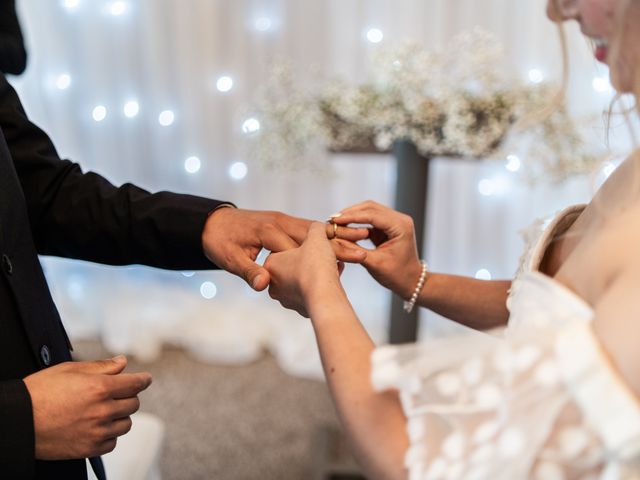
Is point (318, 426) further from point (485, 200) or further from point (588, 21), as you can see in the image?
point (588, 21)

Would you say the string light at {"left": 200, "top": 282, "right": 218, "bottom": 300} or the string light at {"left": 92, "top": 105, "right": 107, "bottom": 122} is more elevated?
the string light at {"left": 92, "top": 105, "right": 107, "bottom": 122}

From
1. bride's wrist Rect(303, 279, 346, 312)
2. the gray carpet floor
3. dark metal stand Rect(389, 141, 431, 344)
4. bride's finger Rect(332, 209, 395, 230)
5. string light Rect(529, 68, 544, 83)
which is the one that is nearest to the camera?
bride's wrist Rect(303, 279, 346, 312)

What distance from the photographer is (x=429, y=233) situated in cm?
289

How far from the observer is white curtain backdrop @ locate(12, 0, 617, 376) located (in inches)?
105

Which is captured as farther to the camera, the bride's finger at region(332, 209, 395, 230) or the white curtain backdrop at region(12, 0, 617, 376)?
the white curtain backdrop at region(12, 0, 617, 376)

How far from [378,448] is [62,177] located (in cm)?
81

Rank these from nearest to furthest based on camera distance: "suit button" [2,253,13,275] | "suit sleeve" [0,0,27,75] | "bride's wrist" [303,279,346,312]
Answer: "bride's wrist" [303,279,346,312] → "suit button" [2,253,13,275] → "suit sleeve" [0,0,27,75]

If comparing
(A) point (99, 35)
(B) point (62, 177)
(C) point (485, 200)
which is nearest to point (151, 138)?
(A) point (99, 35)

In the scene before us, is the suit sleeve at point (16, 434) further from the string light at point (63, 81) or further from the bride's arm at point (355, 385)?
the string light at point (63, 81)

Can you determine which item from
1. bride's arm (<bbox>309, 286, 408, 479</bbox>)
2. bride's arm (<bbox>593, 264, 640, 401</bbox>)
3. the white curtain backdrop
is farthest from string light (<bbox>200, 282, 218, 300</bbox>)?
bride's arm (<bbox>593, 264, 640, 401</bbox>)

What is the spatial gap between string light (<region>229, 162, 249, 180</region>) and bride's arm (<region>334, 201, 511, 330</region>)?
1632 mm

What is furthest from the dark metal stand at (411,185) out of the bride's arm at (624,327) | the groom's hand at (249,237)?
the bride's arm at (624,327)

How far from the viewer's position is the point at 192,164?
2830mm

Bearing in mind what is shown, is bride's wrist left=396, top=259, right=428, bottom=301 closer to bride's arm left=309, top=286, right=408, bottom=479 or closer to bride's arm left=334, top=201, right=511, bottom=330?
bride's arm left=334, top=201, right=511, bottom=330
